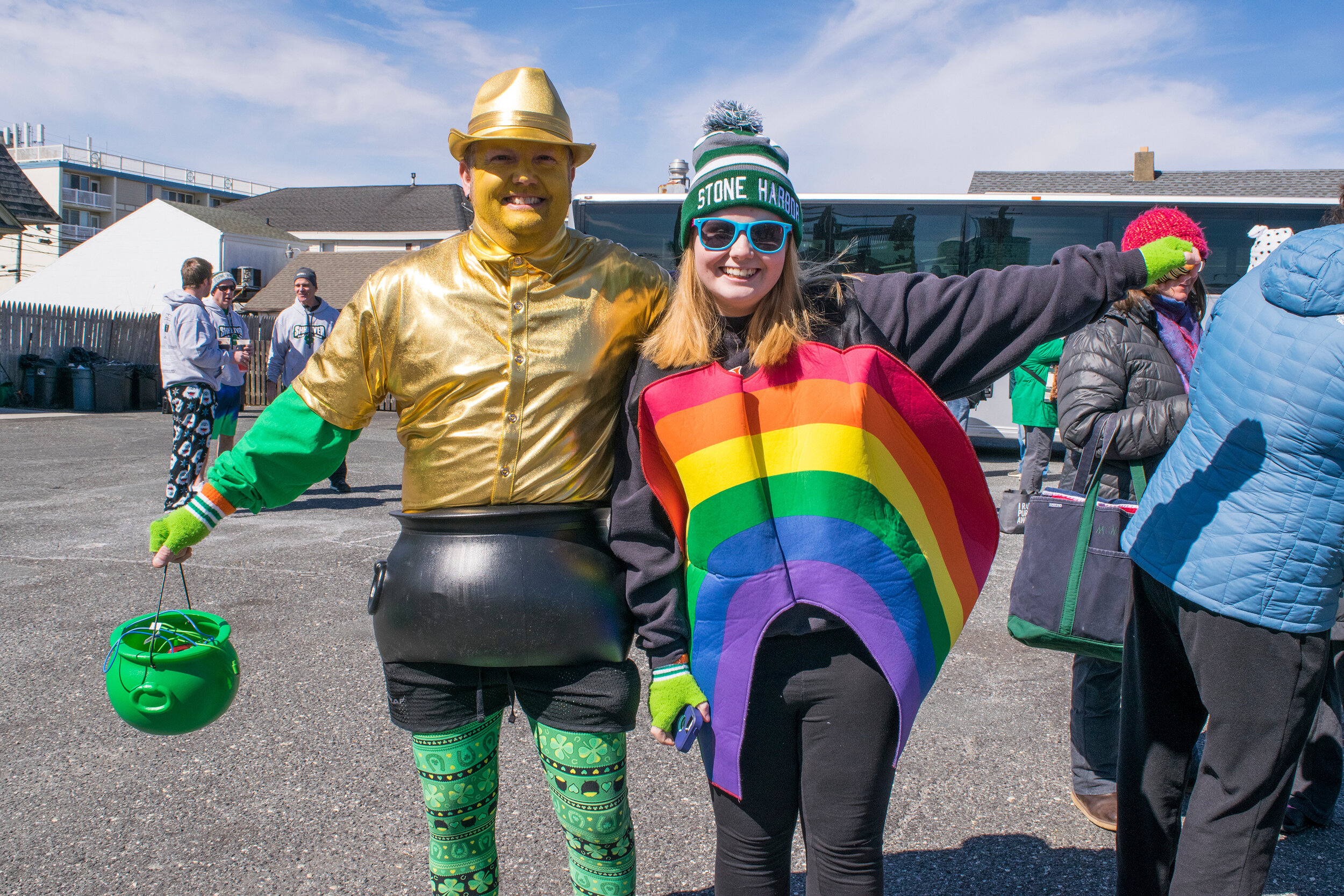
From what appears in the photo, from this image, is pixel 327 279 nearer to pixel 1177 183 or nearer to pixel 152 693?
pixel 1177 183

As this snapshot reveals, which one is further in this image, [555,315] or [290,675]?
[290,675]

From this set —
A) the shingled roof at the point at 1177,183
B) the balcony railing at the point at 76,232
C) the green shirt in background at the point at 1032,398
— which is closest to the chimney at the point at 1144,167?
the shingled roof at the point at 1177,183

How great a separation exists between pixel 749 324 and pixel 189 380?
21.2 feet

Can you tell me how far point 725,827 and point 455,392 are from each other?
103 cm

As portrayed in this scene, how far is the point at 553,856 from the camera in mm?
2607

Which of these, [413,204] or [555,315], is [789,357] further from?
[413,204]

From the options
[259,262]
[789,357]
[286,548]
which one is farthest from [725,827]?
[259,262]

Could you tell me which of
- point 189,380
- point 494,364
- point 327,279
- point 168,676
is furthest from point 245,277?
point 327,279

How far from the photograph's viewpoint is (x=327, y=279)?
114 ft

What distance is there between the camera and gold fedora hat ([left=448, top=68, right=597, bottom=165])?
1.87 meters

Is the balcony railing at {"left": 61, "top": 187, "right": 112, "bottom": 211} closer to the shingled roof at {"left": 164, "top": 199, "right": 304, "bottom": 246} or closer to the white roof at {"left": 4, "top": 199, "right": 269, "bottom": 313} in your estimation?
the shingled roof at {"left": 164, "top": 199, "right": 304, "bottom": 246}

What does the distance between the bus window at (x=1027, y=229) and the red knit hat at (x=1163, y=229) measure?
9.09m

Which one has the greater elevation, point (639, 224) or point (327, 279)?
point (327, 279)

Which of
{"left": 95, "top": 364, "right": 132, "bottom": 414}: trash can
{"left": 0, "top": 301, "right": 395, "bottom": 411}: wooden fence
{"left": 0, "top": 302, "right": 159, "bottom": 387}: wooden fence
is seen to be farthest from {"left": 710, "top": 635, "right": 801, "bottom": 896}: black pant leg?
{"left": 0, "top": 302, "right": 159, "bottom": 387}: wooden fence
